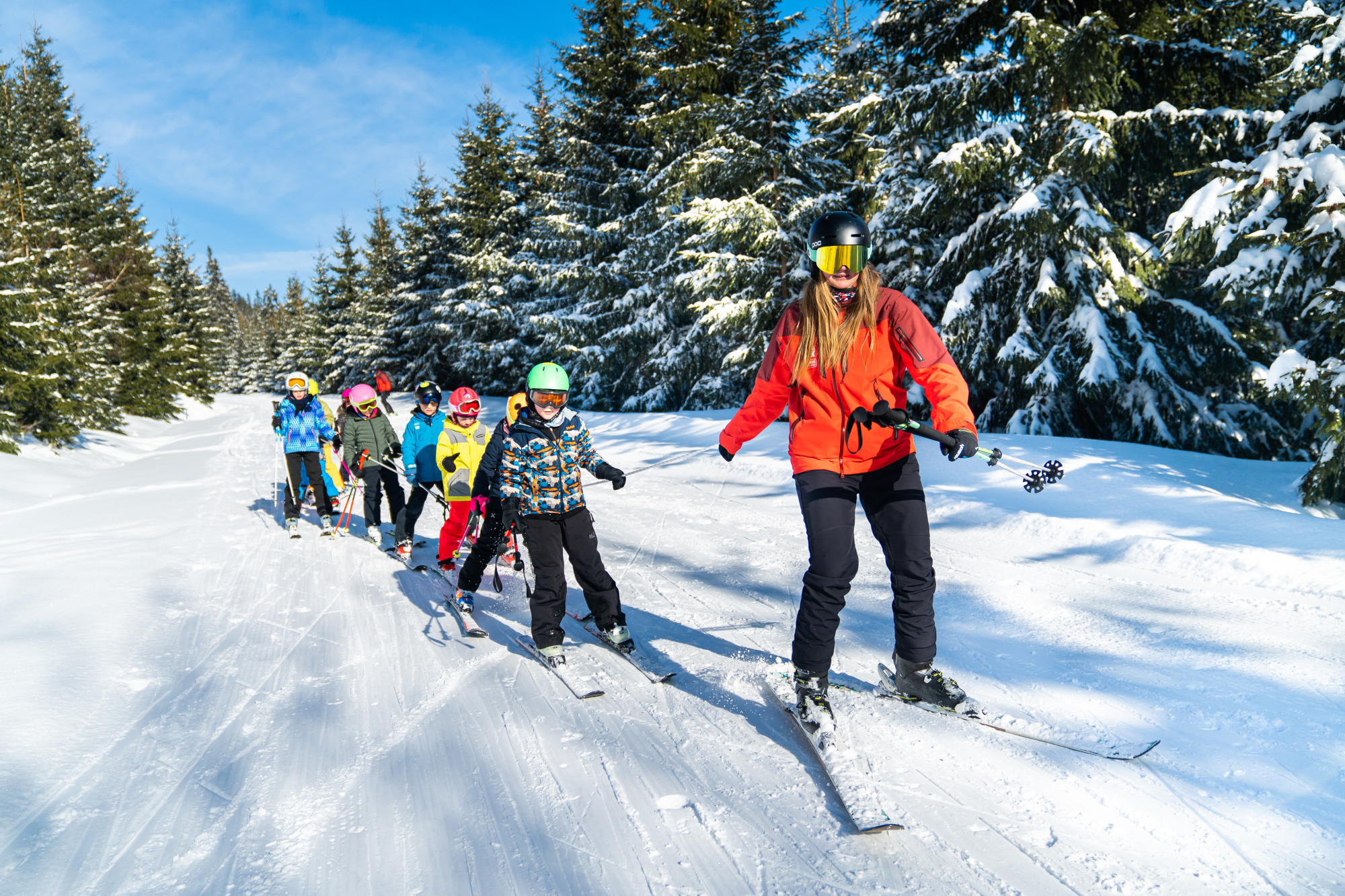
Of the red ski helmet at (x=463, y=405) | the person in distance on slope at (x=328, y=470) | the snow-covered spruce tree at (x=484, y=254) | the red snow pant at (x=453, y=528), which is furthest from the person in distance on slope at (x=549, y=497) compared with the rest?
the snow-covered spruce tree at (x=484, y=254)

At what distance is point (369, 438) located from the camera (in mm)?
8109

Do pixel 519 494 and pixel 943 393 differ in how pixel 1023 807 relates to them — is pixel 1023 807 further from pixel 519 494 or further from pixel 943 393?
pixel 519 494

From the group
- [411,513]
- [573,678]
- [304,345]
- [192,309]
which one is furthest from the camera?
[304,345]

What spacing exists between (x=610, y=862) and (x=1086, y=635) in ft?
11.0

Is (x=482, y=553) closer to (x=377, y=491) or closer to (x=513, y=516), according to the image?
(x=513, y=516)

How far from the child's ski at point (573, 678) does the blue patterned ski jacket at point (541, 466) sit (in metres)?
0.89

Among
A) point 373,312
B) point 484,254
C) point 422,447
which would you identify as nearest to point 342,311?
point 373,312

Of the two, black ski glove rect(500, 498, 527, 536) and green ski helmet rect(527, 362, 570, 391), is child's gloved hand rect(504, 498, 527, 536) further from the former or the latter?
green ski helmet rect(527, 362, 570, 391)

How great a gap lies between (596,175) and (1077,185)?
588 inches

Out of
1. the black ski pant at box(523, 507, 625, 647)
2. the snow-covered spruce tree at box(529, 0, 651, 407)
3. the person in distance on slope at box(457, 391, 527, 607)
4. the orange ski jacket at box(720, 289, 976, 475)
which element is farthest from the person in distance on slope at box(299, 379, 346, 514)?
the snow-covered spruce tree at box(529, 0, 651, 407)

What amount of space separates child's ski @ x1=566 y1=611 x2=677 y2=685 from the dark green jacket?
14.0 feet

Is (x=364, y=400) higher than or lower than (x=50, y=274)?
lower

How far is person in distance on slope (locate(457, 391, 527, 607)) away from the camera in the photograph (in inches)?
179

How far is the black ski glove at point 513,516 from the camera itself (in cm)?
435
